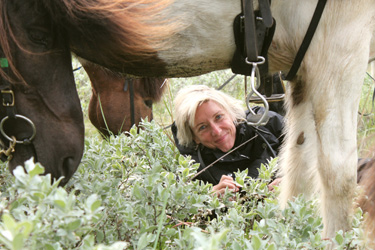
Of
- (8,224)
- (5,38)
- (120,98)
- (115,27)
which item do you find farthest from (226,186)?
(120,98)

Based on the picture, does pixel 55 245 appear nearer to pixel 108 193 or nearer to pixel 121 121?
pixel 108 193

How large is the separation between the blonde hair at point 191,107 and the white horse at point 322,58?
2.72 feet

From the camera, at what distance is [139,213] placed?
1.70 metres

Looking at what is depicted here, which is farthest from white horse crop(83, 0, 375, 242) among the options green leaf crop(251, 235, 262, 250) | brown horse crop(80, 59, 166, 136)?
brown horse crop(80, 59, 166, 136)

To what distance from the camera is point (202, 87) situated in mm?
2986

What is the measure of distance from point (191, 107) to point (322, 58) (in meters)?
1.12

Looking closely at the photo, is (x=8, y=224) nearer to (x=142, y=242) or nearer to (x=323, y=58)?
(x=142, y=242)

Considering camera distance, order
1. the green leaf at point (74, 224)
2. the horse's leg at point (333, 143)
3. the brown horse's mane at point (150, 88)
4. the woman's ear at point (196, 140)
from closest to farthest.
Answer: the green leaf at point (74, 224) < the horse's leg at point (333, 143) < the woman's ear at point (196, 140) < the brown horse's mane at point (150, 88)

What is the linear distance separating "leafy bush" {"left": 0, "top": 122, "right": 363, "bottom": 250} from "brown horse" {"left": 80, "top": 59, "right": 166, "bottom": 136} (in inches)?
38.9

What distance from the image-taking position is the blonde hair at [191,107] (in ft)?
9.25

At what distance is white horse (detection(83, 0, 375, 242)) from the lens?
1790 mm

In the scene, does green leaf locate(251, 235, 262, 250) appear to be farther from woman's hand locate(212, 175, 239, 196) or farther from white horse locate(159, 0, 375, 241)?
woman's hand locate(212, 175, 239, 196)

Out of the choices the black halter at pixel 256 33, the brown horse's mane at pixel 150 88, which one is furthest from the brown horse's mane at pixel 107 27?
the brown horse's mane at pixel 150 88

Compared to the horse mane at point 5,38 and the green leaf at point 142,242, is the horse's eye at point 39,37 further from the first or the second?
the green leaf at point 142,242
